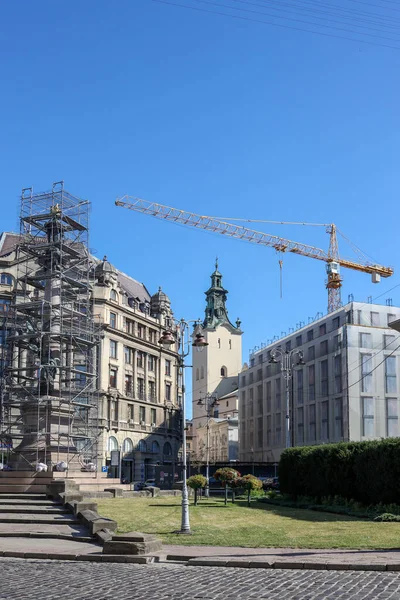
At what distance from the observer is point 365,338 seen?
290 feet

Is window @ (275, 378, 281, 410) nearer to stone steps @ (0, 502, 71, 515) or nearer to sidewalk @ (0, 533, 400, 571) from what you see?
stone steps @ (0, 502, 71, 515)

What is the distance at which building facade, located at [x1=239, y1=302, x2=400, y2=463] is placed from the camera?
8550 cm

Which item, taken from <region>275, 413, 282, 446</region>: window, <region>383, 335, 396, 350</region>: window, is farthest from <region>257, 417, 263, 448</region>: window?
<region>383, 335, 396, 350</region>: window

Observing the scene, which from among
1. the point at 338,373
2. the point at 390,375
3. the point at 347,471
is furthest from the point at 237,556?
the point at 390,375

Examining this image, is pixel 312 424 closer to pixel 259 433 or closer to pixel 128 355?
pixel 259 433

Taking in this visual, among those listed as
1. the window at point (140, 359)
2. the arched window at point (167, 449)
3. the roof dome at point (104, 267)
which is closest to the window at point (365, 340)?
the window at point (140, 359)

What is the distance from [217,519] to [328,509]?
7.88 metres

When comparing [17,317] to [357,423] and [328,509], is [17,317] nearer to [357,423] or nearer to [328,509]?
[328,509]

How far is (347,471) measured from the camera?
3894 cm

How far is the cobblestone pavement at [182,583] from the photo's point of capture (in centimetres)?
1292

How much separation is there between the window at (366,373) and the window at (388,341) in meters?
2.73

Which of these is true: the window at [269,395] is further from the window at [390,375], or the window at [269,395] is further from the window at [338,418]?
the window at [390,375]

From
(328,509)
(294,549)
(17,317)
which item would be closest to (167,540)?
(294,549)

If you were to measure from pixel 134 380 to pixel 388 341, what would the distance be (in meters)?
31.2
